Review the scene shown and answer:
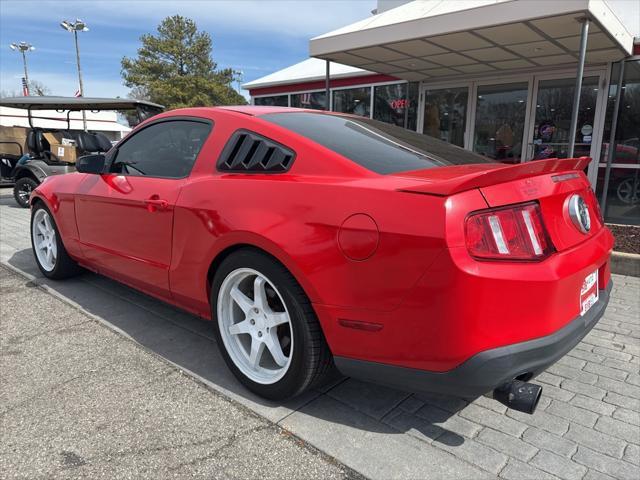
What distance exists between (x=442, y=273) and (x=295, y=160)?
3.16 feet

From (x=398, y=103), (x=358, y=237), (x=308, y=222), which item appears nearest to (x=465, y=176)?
(x=358, y=237)

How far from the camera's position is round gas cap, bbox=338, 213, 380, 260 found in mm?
1833

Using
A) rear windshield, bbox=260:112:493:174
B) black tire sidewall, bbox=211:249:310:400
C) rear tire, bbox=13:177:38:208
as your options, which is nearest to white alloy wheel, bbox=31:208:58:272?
black tire sidewall, bbox=211:249:310:400

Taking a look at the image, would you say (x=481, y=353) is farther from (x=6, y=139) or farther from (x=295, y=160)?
(x=6, y=139)

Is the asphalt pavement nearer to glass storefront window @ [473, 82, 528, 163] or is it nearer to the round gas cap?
the round gas cap

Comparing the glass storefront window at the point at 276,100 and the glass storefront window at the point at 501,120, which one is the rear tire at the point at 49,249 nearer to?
the glass storefront window at the point at 501,120

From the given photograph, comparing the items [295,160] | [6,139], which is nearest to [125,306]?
[295,160]

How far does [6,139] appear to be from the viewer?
35.6ft

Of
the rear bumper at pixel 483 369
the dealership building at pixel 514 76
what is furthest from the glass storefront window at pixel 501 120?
the rear bumper at pixel 483 369

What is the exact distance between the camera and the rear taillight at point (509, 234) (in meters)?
1.72

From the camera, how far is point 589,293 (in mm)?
2131

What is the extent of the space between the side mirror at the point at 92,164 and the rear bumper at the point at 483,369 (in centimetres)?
250

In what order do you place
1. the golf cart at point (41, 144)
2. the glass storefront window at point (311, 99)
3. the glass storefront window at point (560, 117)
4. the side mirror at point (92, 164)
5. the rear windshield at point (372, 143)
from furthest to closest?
the glass storefront window at point (311, 99) < the golf cart at point (41, 144) < the glass storefront window at point (560, 117) < the side mirror at point (92, 164) < the rear windshield at point (372, 143)

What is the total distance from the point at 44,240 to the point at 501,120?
28.3 feet
